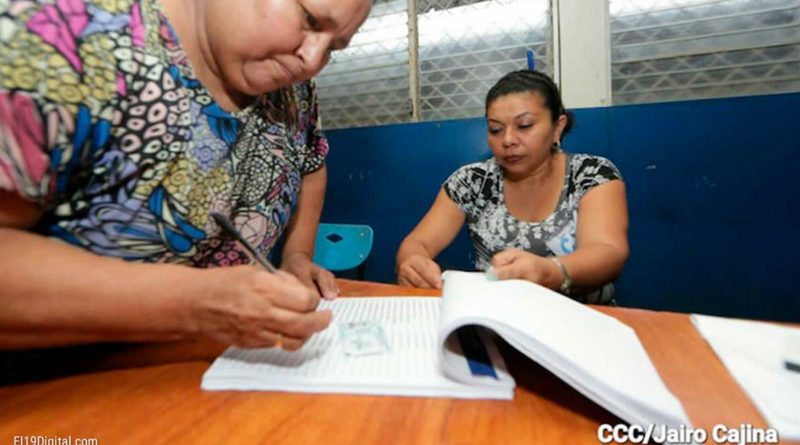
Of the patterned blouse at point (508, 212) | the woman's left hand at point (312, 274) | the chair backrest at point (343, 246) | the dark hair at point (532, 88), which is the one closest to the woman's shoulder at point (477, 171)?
the patterned blouse at point (508, 212)

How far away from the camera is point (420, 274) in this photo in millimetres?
1129

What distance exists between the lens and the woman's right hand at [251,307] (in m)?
0.51

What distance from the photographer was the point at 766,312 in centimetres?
190

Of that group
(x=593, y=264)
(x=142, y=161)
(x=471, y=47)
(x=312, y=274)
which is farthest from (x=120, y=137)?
(x=471, y=47)

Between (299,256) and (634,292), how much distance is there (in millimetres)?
1698

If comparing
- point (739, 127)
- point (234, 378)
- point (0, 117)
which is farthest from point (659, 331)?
point (739, 127)

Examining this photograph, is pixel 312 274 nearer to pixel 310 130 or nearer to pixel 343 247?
pixel 310 130

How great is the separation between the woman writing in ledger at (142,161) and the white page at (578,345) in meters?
0.21

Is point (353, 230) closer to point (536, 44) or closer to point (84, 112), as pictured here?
point (536, 44)

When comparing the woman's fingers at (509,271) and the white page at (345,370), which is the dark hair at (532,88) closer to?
the woman's fingers at (509,271)

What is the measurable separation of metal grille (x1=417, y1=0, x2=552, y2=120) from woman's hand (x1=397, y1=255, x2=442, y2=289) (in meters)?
1.40

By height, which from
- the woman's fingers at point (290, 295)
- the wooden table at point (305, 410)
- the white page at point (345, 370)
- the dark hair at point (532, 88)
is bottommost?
the wooden table at point (305, 410)

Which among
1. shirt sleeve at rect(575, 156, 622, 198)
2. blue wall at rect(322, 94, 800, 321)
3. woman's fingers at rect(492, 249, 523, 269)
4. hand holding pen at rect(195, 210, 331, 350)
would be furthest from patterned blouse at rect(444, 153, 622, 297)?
hand holding pen at rect(195, 210, 331, 350)

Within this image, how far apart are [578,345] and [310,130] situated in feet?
2.73
